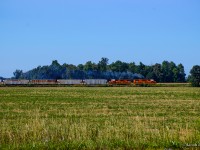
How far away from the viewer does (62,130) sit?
1639 centimetres

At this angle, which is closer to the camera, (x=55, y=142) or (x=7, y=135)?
(x=55, y=142)

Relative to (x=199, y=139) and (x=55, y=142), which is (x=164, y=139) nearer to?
(x=199, y=139)

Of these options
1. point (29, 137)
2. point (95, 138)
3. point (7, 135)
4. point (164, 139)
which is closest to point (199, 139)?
point (164, 139)

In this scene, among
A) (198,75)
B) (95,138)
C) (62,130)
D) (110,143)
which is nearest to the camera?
(110,143)

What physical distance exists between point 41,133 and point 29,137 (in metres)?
0.69

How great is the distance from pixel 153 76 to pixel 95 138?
185m

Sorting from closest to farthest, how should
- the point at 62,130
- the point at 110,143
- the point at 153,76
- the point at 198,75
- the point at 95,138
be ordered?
the point at 110,143 → the point at 95,138 → the point at 62,130 → the point at 198,75 → the point at 153,76

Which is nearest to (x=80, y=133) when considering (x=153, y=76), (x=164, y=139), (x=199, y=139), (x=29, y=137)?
(x=29, y=137)

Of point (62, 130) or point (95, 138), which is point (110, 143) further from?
point (62, 130)

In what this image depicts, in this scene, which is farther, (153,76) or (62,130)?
(153,76)

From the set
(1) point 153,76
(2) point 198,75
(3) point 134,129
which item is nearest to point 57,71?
(1) point 153,76

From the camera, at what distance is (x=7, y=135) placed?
15297 millimetres

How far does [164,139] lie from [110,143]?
2.21 m

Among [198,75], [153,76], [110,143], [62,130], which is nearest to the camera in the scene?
[110,143]
